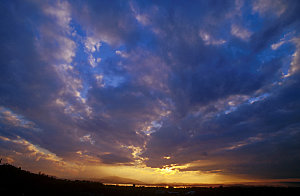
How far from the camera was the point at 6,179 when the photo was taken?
31859 millimetres

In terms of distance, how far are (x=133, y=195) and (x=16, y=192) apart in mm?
24425

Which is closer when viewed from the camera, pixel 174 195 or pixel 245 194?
pixel 245 194

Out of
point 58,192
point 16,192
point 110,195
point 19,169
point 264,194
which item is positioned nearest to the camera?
point 16,192

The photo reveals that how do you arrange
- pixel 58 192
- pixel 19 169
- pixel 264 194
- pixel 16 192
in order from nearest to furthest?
pixel 16 192 → pixel 58 192 → pixel 264 194 → pixel 19 169

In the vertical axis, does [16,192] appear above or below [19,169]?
below

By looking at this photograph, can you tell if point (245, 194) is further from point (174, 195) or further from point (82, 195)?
point (82, 195)

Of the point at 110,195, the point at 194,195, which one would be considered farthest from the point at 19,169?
→ the point at 194,195

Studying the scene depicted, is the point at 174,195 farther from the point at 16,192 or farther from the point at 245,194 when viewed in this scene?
the point at 16,192

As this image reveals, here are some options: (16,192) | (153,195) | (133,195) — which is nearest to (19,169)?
(16,192)

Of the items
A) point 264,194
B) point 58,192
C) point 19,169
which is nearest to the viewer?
point 58,192

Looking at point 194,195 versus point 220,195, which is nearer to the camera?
point 220,195

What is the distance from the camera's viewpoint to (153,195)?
41.5 metres

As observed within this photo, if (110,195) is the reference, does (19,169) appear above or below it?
above

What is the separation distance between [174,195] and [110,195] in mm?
16977
